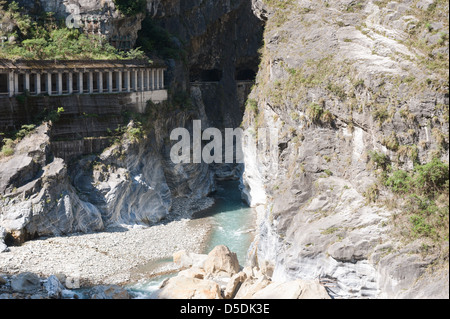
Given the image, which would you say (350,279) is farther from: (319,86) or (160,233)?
(160,233)

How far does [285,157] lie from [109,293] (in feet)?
45.2

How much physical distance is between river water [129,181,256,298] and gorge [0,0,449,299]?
2.98 ft

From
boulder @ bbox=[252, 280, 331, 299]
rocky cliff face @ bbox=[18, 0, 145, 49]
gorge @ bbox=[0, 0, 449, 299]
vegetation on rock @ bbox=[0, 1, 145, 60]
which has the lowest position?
boulder @ bbox=[252, 280, 331, 299]

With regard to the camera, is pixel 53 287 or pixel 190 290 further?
pixel 53 287

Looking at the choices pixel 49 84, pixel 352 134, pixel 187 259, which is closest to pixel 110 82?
pixel 49 84

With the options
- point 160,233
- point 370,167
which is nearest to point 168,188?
point 160,233

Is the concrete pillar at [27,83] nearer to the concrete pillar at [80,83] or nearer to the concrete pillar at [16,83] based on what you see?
the concrete pillar at [16,83]

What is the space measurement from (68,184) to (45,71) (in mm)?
8830

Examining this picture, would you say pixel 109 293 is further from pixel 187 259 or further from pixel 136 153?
pixel 136 153

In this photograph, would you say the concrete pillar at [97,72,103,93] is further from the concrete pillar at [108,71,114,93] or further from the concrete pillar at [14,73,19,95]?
the concrete pillar at [14,73,19,95]

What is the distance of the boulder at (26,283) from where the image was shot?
36.7 m

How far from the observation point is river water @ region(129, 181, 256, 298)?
4069 centimetres

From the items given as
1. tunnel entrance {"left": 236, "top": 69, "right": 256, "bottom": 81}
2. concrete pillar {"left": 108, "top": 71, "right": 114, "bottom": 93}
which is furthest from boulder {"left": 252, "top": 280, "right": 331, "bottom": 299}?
tunnel entrance {"left": 236, "top": 69, "right": 256, "bottom": 81}

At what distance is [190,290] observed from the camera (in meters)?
36.0
